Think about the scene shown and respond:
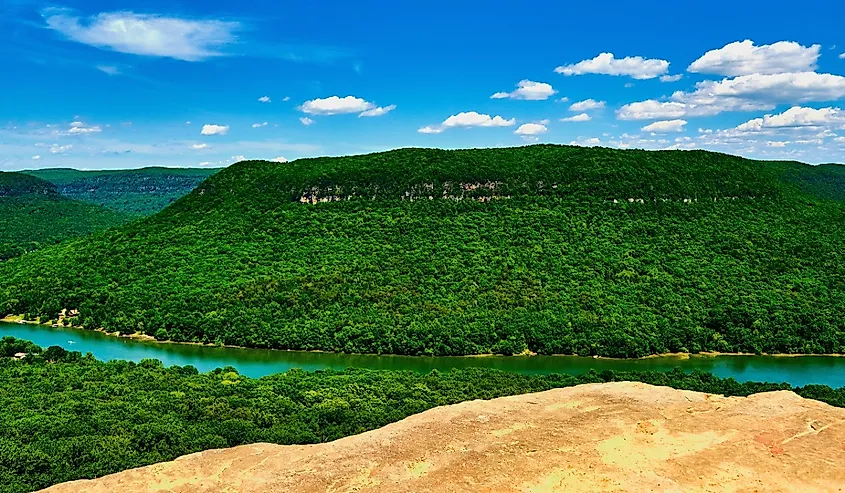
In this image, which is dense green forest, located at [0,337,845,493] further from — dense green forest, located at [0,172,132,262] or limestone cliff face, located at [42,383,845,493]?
dense green forest, located at [0,172,132,262]

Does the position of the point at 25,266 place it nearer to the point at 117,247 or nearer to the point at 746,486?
the point at 117,247

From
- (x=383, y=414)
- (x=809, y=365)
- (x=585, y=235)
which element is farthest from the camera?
(x=585, y=235)

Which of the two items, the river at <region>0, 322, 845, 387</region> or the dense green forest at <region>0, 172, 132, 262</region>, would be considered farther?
the dense green forest at <region>0, 172, 132, 262</region>

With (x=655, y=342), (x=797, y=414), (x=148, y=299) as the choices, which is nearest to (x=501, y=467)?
(x=797, y=414)

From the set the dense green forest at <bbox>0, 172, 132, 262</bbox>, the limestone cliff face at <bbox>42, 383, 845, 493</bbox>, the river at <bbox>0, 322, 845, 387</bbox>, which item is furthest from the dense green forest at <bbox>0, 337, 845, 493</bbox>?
the dense green forest at <bbox>0, 172, 132, 262</bbox>

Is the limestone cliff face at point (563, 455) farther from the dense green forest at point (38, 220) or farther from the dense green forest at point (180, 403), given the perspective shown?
the dense green forest at point (38, 220)

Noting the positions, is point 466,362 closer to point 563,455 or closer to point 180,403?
point 180,403
